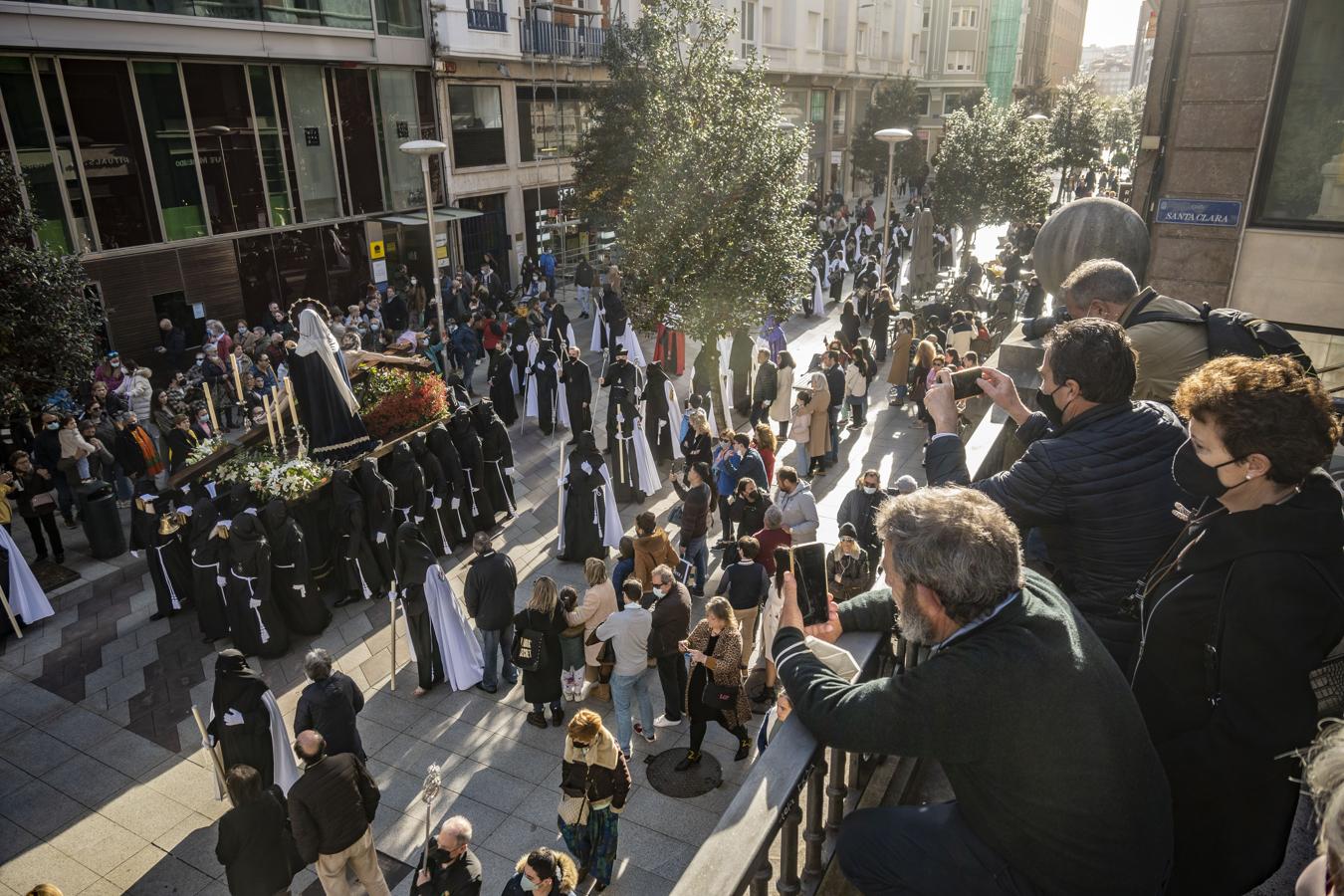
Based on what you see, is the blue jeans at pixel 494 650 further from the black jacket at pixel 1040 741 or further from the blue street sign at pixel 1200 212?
the blue street sign at pixel 1200 212

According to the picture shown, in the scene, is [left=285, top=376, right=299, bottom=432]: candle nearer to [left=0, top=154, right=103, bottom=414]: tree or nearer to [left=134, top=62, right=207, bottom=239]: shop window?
[left=0, top=154, right=103, bottom=414]: tree

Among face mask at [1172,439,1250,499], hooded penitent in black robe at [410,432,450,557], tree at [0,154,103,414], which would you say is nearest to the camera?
face mask at [1172,439,1250,499]

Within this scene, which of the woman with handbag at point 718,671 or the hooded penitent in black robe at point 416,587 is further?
the hooded penitent in black robe at point 416,587

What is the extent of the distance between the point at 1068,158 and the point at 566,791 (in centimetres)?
4674

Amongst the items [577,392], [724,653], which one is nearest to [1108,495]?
[724,653]

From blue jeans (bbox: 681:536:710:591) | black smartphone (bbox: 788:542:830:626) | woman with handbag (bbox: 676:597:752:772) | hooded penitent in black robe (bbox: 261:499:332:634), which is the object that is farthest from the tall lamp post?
black smartphone (bbox: 788:542:830:626)

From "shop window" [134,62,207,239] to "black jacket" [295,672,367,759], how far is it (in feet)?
57.7

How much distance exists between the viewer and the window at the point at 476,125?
27.7 meters

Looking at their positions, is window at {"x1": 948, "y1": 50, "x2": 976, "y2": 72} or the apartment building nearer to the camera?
the apartment building

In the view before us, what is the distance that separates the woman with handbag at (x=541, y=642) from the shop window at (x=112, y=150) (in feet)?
55.2

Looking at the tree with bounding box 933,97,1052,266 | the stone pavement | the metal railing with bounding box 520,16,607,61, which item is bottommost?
the stone pavement

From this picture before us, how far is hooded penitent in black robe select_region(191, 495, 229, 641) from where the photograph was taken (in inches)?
390

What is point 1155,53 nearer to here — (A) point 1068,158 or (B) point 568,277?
(B) point 568,277

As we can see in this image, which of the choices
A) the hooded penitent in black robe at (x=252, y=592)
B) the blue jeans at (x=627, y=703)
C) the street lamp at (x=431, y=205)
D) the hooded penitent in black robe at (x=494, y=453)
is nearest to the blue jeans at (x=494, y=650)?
the blue jeans at (x=627, y=703)
